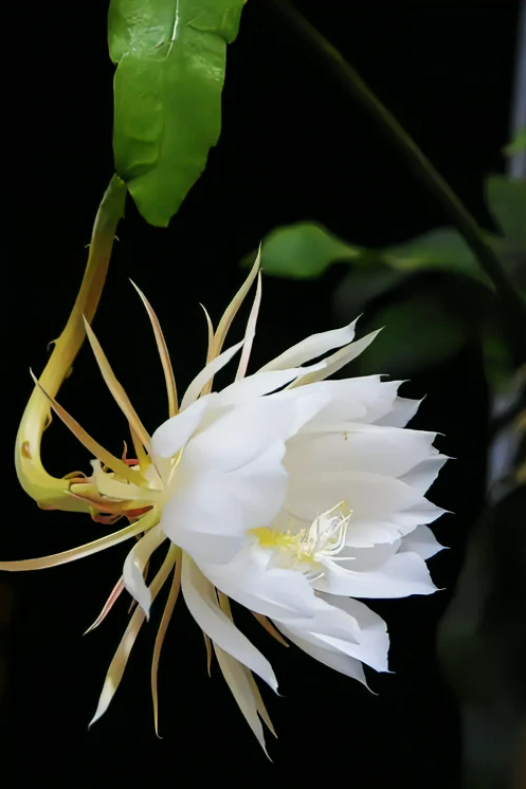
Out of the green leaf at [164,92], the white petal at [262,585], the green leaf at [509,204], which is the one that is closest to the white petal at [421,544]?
the white petal at [262,585]

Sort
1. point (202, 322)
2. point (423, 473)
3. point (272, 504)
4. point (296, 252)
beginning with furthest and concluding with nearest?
point (296, 252)
point (202, 322)
point (423, 473)
point (272, 504)

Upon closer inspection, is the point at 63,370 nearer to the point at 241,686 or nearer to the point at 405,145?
the point at 241,686

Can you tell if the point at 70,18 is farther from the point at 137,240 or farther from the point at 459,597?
the point at 459,597

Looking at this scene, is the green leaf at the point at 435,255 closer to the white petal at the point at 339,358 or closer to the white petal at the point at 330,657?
the white petal at the point at 339,358

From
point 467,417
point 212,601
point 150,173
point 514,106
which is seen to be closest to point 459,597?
point 467,417

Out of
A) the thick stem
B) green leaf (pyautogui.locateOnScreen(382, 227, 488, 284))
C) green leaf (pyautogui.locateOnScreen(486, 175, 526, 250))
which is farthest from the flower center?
green leaf (pyautogui.locateOnScreen(486, 175, 526, 250))

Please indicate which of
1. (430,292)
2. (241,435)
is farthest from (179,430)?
(430,292)

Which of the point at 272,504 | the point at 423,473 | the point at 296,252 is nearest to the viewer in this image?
the point at 272,504

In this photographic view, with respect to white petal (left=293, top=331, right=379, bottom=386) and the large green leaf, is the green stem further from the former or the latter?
white petal (left=293, top=331, right=379, bottom=386)
